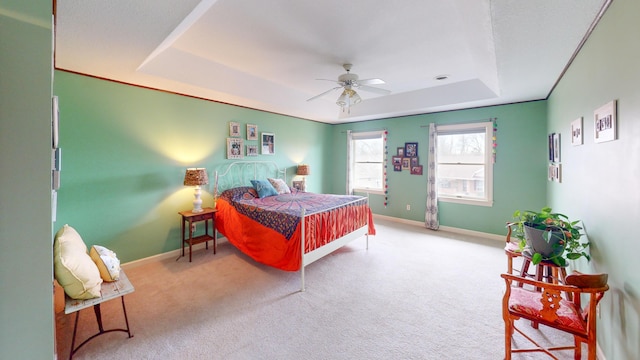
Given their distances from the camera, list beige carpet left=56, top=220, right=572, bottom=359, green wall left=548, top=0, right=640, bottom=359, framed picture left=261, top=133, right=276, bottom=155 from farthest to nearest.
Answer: framed picture left=261, top=133, right=276, bottom=155, beige carpet left=56, top=220, right=572, bottom=359, green wall left=548, top=0, right=640, bottom=359

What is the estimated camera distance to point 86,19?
1800 millimetres

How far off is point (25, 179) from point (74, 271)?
2.93ft

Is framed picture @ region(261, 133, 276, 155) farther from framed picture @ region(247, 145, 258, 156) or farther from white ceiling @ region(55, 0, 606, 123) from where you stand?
white ceiling @ region(55, 0, 606, 123)

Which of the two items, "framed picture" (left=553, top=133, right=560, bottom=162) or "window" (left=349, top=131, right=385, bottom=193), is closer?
"framed picture" (left=553, top=133, right=560, bottom=162)

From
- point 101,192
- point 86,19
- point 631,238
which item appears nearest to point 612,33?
point 631,238

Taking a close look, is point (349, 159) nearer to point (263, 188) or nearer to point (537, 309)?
point (263, 188)

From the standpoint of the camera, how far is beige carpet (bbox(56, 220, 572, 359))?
1920 mm

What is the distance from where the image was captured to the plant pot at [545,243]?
1.80m

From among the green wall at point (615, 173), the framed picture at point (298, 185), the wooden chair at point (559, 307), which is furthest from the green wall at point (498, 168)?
the wooden chair at point (559, 307)

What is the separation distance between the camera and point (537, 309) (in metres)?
1.64

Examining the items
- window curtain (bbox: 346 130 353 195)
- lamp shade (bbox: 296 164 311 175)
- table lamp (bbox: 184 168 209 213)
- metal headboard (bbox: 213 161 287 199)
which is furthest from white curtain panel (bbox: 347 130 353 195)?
table lamp (bbox: 184 168 209 213)

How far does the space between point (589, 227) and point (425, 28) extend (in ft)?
7.19

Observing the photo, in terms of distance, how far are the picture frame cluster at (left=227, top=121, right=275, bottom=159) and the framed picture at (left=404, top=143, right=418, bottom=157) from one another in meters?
2.88

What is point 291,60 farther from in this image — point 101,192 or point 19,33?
point 101,192
